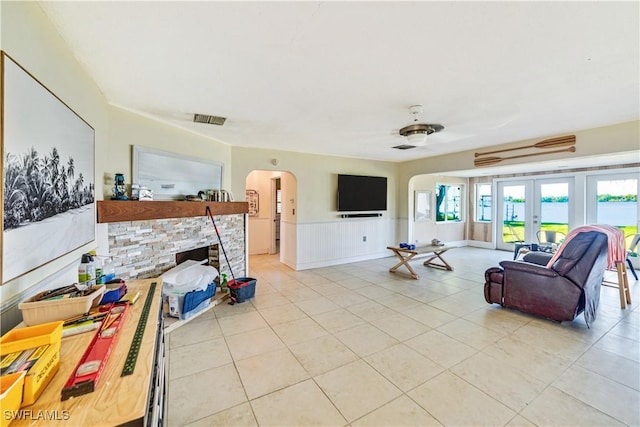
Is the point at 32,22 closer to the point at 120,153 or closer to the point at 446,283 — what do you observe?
the point at 120,153

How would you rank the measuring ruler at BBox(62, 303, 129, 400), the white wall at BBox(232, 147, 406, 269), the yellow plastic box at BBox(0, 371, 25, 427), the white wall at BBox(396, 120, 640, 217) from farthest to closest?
the white wall at BBox(232, 147, 406, 269) → the white wall at BBox(396, 120, 640, 217) → the measuring ruler at BBox(62, 303, 129, 400) → the yellow plastic box at BBox(0, 371, 25, 427)

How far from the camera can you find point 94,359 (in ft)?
3.03

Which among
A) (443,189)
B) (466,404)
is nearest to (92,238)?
(466,404)

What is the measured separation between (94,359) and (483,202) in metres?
8.81

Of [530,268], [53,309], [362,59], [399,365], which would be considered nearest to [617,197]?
[530,268]

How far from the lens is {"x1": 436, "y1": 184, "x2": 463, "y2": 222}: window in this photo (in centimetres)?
744

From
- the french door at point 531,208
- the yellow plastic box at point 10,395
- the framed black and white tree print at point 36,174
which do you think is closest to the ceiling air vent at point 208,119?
the framed black and white tree print at point 36,174

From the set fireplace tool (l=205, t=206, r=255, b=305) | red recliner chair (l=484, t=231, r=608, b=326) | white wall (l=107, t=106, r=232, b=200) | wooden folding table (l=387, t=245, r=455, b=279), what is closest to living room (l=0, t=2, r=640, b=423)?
white wall (l=107, t=106, r=232, b=200)

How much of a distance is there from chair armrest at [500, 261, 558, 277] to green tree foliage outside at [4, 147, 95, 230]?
4.13 meters

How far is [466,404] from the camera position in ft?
5.66

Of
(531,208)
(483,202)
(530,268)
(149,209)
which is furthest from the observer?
(483,202)

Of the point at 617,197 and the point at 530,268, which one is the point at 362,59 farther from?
the point at 617,197

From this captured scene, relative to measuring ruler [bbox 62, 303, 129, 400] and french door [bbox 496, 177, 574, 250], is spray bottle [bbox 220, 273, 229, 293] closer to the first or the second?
measuring ruler [bbox 62, 303, 129, 400]

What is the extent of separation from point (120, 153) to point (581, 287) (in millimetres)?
4922
